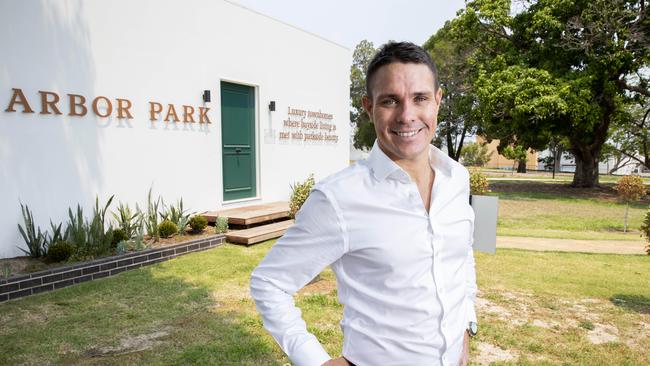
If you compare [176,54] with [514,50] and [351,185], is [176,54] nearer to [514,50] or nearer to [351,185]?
[351,185]

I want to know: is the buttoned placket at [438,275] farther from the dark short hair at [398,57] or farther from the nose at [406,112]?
the dark short hair at [398,57]

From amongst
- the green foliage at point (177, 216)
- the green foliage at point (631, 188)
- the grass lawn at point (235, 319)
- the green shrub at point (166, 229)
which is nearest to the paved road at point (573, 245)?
the grass lawn at point (235, 319)

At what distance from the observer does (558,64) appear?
18.3 m

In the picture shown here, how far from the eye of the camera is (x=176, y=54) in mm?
A: 8172

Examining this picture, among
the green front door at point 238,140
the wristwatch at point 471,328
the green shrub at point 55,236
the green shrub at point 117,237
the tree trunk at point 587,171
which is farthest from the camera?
the tree trunk at point 587,171

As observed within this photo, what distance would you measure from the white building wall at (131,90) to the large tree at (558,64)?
35.6ft

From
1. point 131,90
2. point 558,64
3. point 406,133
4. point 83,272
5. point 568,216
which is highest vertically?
point 558,64

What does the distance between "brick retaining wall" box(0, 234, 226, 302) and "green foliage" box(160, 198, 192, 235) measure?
58cm

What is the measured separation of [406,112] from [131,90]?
23.3ft

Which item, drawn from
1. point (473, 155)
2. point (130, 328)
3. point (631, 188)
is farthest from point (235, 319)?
point (473, 155)

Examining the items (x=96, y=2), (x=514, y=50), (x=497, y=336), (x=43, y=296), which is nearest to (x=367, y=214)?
(x=497, y=336)

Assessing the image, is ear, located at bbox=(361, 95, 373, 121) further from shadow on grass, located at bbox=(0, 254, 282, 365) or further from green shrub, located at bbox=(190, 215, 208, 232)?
green shrub, located at bbox=(190, 215, 208, 232)

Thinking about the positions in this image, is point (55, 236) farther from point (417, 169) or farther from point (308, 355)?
point (417, 169)

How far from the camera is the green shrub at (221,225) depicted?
26.2ft
